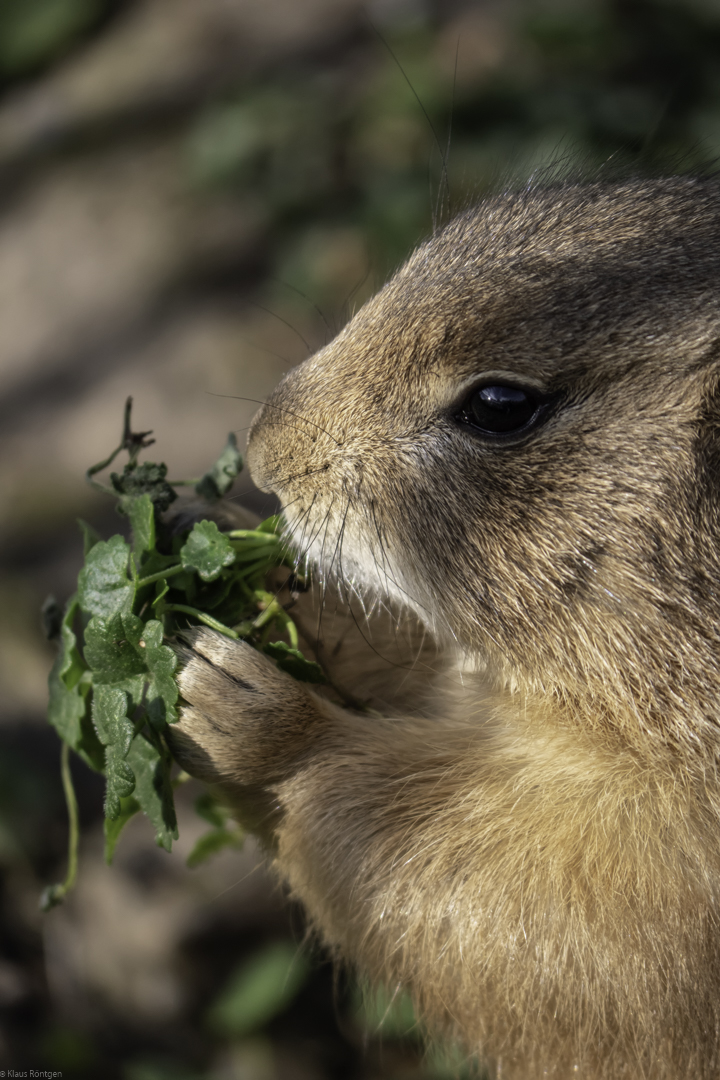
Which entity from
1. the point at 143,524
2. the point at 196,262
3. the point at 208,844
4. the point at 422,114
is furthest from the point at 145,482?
the point at 422,114

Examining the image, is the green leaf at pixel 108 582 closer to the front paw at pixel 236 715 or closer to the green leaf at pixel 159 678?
the green leaf at pixel 159 678

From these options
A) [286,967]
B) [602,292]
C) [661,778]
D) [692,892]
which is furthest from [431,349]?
[286,967]

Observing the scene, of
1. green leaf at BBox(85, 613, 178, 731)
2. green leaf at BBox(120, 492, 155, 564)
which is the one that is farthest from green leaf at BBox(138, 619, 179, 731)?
green leaf at BBox(120, 492, 155, 564)

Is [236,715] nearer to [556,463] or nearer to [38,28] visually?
[556,463]

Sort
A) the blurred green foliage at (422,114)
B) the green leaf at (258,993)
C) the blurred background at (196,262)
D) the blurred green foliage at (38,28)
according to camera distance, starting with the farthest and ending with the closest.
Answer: the blurred green foliage at (38,28)
the blurred green foliage at (422,114)
the blurred background at (196,262)
the green leaf at (258,993)

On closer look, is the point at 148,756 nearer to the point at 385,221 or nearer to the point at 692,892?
the point at 692,892

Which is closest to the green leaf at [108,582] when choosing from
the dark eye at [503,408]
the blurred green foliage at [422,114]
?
the dark eye at [503,408]

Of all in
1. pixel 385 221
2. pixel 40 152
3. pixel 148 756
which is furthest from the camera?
pixel 40 152
